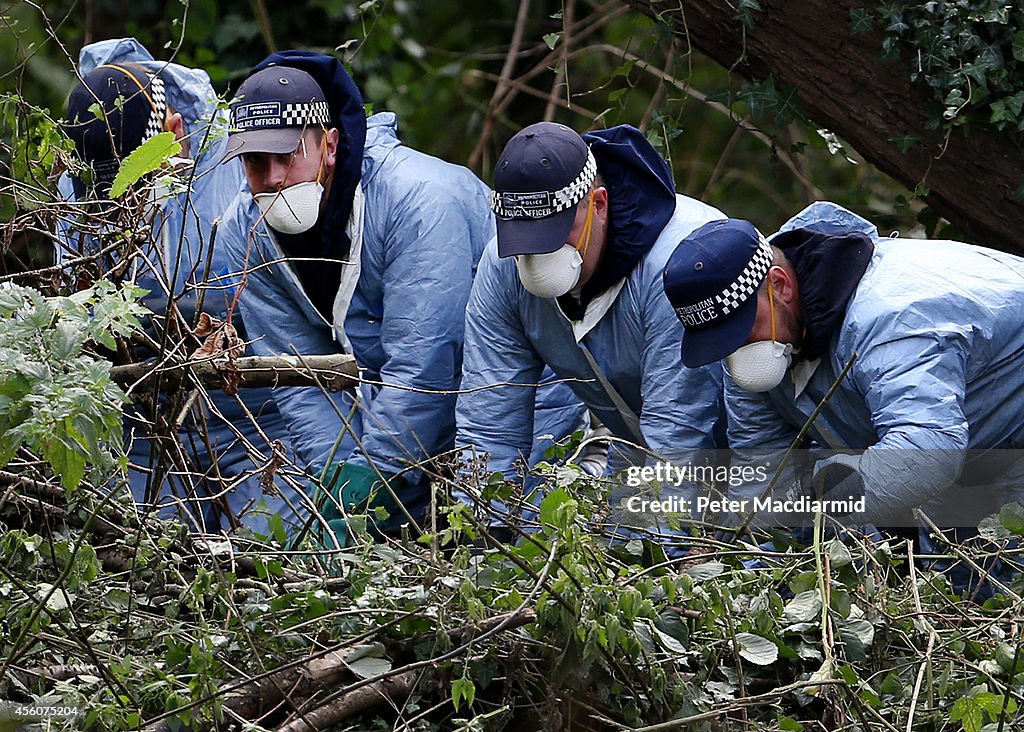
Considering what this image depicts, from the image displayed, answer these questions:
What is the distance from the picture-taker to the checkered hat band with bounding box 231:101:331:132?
423 cm

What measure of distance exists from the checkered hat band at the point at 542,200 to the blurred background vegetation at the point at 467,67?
110 inches

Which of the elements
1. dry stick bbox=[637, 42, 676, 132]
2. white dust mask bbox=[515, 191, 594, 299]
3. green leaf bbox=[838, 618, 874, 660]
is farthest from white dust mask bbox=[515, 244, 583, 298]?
green leaf bbox=[838, 618, 874, 660]

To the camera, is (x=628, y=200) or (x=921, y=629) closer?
(x=921, y=629)

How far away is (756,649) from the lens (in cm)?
284

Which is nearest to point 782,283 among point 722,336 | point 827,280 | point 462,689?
point 827,280

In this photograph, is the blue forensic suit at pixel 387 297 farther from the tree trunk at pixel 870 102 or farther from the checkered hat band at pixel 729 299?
the tree trunk at pixel 870 102

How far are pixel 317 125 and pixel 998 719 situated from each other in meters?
2.55

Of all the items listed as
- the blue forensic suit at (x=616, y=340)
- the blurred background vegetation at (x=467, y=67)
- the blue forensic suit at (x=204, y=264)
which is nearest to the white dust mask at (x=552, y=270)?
the blue forensic suit at (x=616, y=340)

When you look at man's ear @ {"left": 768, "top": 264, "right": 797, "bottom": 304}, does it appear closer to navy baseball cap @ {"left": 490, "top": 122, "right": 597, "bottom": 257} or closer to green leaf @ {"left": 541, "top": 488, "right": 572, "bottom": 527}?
navy baseball cap @ {"left": 490, "top": 122, "right": 597, "bottom": 257}

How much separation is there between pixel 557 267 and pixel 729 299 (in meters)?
0.50

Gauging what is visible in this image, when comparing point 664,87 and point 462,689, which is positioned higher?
point 664,87

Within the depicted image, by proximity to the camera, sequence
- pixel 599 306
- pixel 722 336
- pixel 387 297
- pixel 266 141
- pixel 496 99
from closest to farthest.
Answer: pixel 722 336 < pixel 599 306 < pixel 266 141 < pixel 387 297 < pixel 496 99

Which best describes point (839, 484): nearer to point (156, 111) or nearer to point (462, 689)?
point (462, 689)

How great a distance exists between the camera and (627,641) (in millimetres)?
2557
